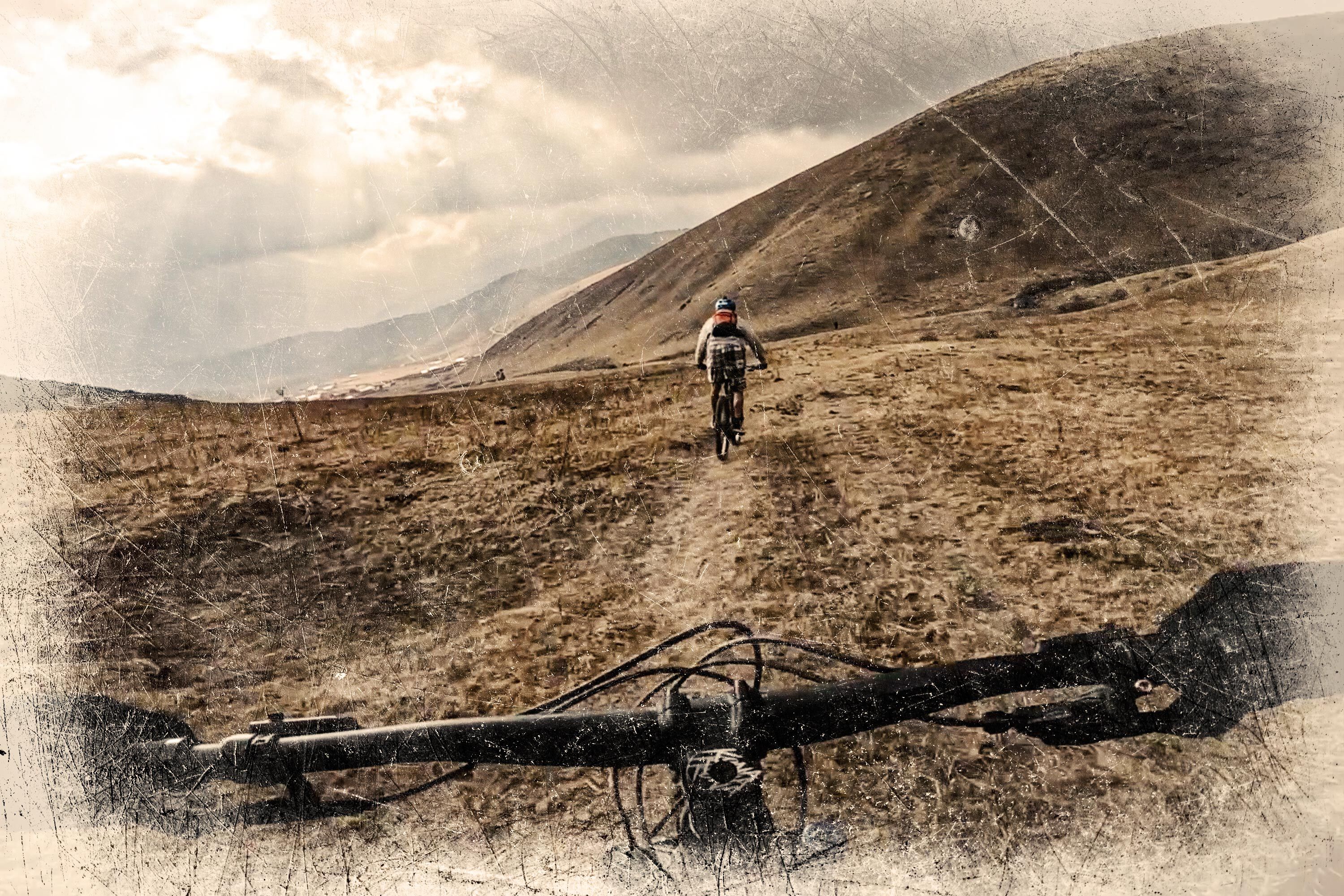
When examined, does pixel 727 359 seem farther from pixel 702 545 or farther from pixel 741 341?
pixel 702 545

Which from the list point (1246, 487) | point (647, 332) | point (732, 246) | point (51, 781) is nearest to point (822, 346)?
point (1246, 487)

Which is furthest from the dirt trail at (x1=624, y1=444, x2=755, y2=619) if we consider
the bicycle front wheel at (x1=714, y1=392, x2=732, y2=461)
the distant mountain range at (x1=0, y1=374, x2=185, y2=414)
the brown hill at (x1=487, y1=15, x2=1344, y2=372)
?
the brown hill at (x1=487, y1=15, x2=1344, y2=372)

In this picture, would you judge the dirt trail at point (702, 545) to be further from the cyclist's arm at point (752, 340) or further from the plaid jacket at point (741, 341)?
the cyclist's arm at point (752, 340)

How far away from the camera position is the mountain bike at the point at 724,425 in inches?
474

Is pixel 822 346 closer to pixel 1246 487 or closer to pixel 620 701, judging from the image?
pixel 1246 487

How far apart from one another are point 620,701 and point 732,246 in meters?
73.3

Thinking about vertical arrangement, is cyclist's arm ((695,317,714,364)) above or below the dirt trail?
above

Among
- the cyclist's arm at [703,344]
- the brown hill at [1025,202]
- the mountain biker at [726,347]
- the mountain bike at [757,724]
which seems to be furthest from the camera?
the brown hill at [1025,202]

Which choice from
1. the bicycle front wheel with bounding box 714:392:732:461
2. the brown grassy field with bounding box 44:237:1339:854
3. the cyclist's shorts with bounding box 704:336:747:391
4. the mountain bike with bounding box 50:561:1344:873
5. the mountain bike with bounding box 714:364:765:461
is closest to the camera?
the mountain bike with bounding box 50:561:1344:873

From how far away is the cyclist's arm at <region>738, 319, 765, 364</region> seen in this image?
10.4 m

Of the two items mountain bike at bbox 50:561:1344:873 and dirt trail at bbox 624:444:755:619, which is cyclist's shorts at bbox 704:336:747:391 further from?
mountain bike at bbox 50:561:1344:873

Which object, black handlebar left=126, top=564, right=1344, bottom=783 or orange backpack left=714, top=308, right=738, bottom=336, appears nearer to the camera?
black handlebar left=126, top=564, right=1344, bottom=783

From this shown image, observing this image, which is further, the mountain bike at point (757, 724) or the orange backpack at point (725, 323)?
the orange backpack at point (725, 323)

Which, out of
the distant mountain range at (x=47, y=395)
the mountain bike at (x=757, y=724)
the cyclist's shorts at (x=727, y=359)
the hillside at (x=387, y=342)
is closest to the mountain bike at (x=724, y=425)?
the cyclist's shorts at (x=727, y=359)
